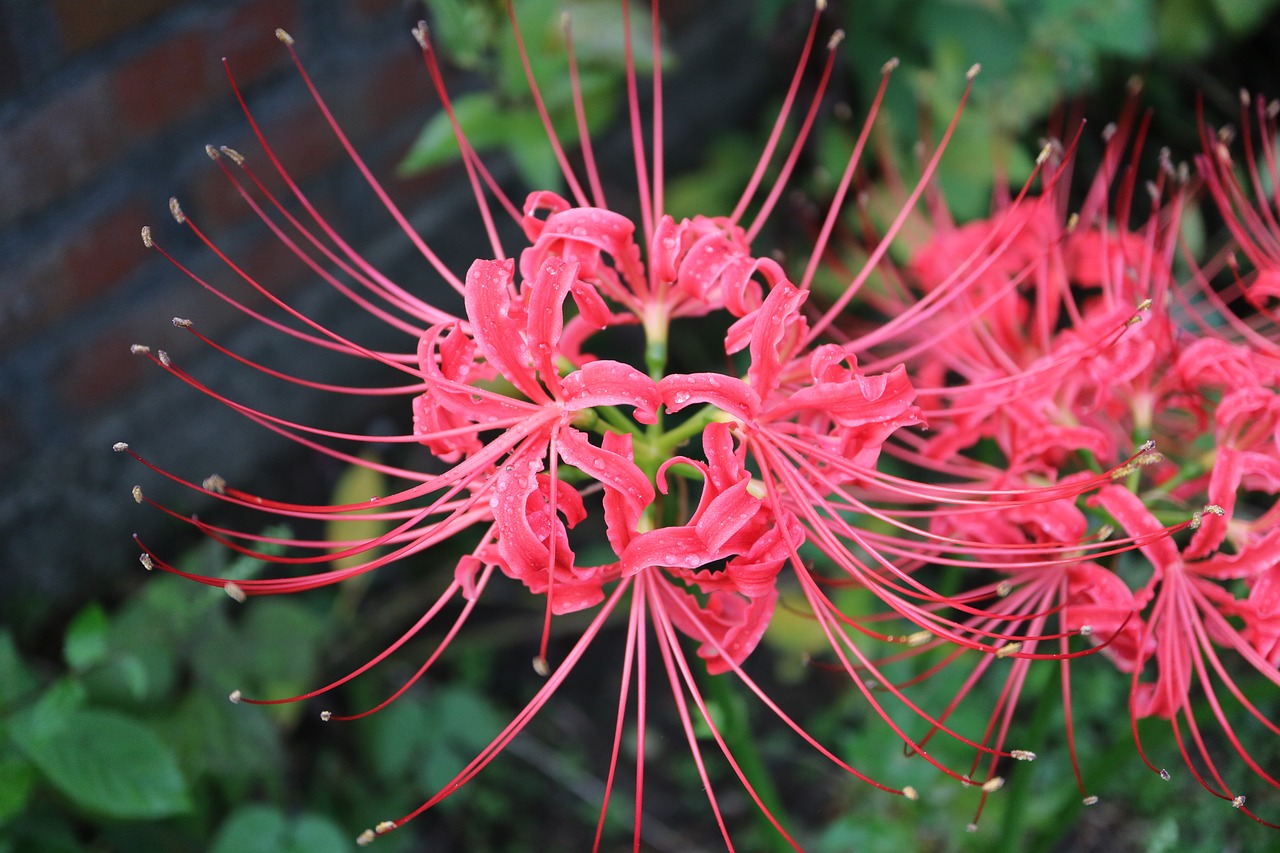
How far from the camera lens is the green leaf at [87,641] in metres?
0.93

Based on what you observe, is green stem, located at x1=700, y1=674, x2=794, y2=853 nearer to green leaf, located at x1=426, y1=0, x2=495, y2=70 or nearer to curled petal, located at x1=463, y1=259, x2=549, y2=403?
curled petal, located at x1=463, y1=259, x2=549, y2=403

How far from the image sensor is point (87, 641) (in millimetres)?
940

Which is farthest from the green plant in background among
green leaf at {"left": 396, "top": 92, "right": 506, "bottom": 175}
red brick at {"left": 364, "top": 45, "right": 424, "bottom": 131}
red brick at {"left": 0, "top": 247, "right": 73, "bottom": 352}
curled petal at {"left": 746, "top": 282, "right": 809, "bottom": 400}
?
curled petal at {"left": 746, "top": 282, "right": 809, "bottom": 400}

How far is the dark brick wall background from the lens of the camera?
1136mm

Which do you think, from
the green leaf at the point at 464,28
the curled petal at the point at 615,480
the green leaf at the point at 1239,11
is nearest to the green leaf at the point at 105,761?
the curled petal at the point at 615,480

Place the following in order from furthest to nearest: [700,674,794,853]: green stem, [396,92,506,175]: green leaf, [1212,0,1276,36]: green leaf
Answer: [1212,0,1276,36]: green leaf, [396,92,506,175]: green leaf, [700,674,794,853]: green stem

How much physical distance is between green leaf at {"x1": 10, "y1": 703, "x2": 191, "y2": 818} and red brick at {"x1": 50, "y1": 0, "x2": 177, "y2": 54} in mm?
661

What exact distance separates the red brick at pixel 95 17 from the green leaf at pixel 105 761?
661 millimetres

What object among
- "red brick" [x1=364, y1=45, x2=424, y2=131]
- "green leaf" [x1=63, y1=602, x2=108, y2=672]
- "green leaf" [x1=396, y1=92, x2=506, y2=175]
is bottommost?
"green leaf" [x1=63, y1=602, x2=108, y2=672]

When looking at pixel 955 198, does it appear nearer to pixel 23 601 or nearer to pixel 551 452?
pixel 551 452

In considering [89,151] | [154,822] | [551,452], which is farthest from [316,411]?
[551,452]

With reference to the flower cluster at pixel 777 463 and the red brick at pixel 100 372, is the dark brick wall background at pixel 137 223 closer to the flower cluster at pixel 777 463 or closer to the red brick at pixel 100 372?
the red brick at pixel 100 372

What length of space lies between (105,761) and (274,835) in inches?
8.2

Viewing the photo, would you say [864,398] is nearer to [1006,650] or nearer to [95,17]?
[1006,650]
